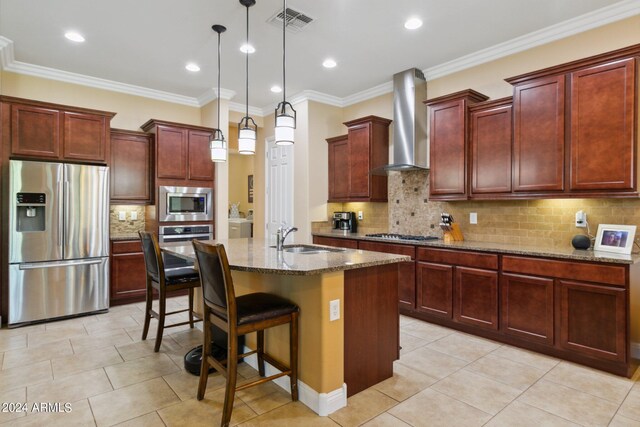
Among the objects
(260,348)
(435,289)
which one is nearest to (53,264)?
(260,348)

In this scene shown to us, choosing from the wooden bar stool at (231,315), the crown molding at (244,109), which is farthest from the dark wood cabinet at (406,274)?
the crown molding at (244,109)

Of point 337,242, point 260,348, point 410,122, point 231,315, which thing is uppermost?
point 410,122

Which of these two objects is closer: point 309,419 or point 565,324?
point 309,419

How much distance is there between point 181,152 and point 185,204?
2.47 ft

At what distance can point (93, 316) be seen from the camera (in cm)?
424

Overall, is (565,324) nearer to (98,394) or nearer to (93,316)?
(98,394)

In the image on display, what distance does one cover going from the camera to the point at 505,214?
391cm

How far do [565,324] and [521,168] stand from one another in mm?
1450

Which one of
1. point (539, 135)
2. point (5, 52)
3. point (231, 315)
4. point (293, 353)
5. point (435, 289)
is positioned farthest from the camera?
point (5, 52)

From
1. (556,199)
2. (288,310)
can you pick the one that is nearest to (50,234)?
(288,310)

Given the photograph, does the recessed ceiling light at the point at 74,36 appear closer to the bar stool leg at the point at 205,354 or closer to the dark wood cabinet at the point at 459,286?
the bar stool leg at the point at 205,354

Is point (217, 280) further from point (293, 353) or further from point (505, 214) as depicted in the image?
point (505, 214)

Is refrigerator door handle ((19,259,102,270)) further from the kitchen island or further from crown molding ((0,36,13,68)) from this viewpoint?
crown molding ((0,36,13,68))

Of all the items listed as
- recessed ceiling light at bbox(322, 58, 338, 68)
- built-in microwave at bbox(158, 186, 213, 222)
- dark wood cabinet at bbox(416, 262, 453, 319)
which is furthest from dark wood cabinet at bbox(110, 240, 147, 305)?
dark wood cabinet at bbox(416, 262, 453, 319)
